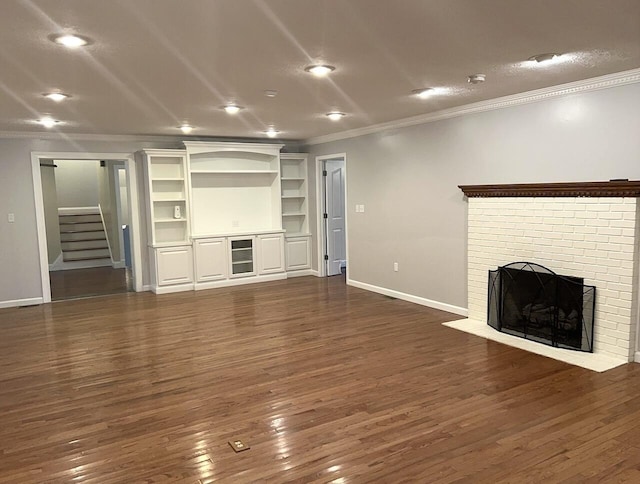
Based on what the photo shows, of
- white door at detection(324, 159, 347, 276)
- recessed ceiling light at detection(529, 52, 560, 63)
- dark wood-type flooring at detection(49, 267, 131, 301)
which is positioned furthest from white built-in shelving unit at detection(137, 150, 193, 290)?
recessed ceiling light at detection(529, 52, 560, 63)

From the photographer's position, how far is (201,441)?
2.91m

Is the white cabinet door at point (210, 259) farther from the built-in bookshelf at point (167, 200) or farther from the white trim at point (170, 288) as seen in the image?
the built-in bookshelf at point (167, 200)

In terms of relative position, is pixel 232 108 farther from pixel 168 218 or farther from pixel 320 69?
pixel 168 218

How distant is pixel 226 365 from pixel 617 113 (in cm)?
382

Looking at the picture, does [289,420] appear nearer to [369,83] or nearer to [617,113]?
[369,83]

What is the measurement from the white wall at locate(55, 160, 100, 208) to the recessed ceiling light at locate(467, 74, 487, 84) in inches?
385

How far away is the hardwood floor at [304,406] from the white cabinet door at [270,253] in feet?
8.53

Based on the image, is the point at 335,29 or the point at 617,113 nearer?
the point at 335,29

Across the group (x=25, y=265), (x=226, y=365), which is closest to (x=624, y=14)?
(x=226, y=365)

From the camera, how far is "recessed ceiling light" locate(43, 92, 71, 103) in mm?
4168

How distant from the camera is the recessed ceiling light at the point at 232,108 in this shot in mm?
4953


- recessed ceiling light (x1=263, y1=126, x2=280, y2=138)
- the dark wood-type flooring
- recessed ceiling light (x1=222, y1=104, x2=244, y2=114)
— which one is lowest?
the dark wood-type flooring

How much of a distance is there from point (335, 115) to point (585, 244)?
298cm

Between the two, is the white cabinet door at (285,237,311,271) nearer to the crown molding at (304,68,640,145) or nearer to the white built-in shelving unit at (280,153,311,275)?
the white built-in shelving unit at (280,153,311,275)
